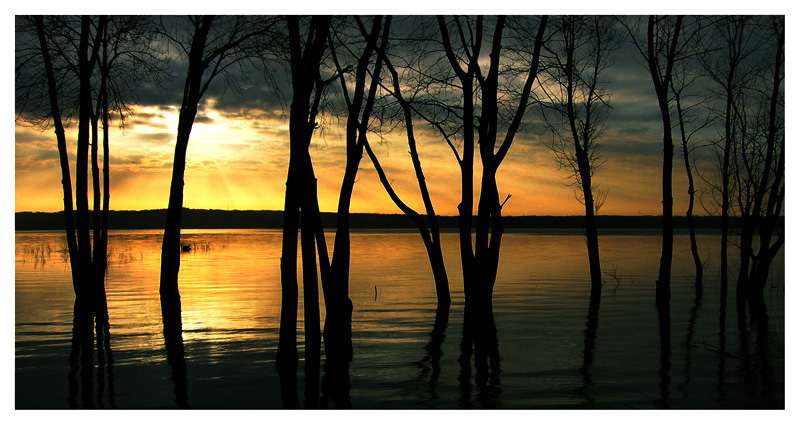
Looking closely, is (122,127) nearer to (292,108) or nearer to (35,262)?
(292,108)

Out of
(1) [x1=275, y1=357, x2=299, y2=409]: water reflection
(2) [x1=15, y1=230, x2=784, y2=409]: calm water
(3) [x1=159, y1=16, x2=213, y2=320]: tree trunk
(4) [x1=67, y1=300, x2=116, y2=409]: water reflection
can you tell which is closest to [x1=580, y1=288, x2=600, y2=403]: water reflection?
(2) [x1=15, y1=230, x2=784, y2=409]: calm water

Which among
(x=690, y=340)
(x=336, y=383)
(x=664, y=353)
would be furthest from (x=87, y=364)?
(x=690, y=340)

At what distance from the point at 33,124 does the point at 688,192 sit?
60.5 feet

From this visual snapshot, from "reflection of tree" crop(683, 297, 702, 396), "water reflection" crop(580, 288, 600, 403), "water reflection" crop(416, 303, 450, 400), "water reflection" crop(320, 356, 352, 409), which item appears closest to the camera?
"water reflection" crop(320, 356, 352, 409)

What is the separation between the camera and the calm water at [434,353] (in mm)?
9086

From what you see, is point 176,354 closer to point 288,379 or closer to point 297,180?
point 288,379

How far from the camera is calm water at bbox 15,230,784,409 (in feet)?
29.8

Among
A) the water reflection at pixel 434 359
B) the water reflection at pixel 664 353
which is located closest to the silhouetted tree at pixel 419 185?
the water reflection at pixel 434 359

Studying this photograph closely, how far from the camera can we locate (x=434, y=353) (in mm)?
12117

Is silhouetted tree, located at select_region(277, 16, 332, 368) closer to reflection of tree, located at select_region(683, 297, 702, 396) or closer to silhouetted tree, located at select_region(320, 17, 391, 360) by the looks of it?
silhouetted tree, located at select_region(320, 17, 391, 360)

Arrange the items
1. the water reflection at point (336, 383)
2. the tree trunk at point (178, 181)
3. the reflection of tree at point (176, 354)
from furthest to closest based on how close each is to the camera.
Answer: the tree trunk at point (178, 181) < the reflection of tree at point (176, 354) < the water reflection at point (336, 383)

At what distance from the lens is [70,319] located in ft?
53.3

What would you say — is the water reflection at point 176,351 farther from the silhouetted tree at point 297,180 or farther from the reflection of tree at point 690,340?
the reflection of tree at point 690,340

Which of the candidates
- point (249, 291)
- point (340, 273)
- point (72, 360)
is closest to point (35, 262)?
point (249, 291)
